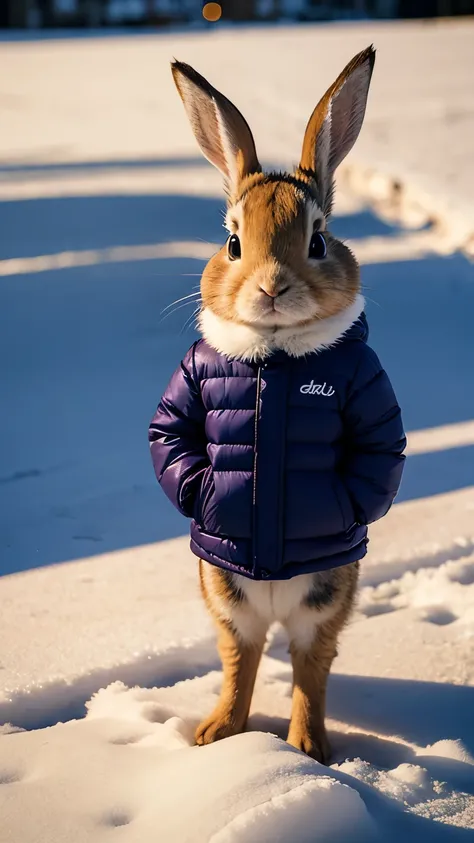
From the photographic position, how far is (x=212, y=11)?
26.1m

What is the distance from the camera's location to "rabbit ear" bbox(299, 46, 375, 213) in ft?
7.18

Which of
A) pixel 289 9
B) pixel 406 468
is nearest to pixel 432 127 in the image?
pixel 406 468

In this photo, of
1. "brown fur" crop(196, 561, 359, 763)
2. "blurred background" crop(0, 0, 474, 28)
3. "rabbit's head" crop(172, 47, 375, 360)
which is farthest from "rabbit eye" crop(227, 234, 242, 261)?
"blurred background" crop(0, 0, 474, 28)

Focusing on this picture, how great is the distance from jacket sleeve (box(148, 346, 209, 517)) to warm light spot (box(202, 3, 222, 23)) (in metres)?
25.8

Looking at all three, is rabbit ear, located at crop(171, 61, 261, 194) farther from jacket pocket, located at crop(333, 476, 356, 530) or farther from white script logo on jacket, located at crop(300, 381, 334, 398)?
jacket pocket, located at crop(333, 476, 356, 530)

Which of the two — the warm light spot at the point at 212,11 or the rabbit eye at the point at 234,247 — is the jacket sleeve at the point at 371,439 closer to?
the rabbit eye at the point at 234,247

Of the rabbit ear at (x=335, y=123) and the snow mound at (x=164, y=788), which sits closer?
the snow mound at (x=164, y=788)

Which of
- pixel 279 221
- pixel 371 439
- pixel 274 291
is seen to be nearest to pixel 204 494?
pixel 371 439

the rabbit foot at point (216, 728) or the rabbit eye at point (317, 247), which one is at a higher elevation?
the rabbit eye at point (317, 247)

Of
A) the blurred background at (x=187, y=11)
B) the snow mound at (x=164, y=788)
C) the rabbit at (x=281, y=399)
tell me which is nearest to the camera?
the snow mound at (x=164, y=788)

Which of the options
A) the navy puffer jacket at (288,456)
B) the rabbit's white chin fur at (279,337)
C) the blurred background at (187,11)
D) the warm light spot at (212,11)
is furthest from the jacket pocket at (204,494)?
the warm light spot at (212,11)

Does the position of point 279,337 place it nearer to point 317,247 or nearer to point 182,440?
point 317,247

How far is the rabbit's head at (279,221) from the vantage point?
6.73ft

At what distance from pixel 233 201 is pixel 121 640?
4.25 feet
